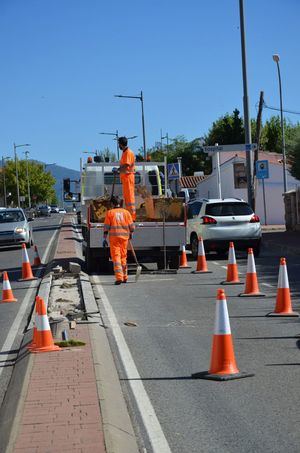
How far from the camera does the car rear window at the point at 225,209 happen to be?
844 inches

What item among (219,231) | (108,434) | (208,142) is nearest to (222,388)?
(108,434)

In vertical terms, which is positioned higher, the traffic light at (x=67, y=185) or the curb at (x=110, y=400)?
the traffic light at (x=67, y=185)

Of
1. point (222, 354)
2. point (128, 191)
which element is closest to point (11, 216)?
point (128, 191)

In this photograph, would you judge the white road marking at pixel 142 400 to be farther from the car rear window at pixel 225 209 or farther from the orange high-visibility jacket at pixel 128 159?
the car rear window at pixel 225 209

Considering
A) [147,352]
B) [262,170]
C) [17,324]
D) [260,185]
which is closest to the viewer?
[147,352]

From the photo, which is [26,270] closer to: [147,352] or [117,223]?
[117,223]

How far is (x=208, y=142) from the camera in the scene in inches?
3738

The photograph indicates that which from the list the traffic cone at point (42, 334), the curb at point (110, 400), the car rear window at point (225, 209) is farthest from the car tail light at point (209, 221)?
the traffic cone at point (42, 334)

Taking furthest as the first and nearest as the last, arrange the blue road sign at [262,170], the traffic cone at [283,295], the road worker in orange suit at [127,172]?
A: the blue road sign at [262,170], the road worker in orange suit at [127,172], the traffic cone at [283,295]

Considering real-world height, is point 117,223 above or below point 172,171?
below

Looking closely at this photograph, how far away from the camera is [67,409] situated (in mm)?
5984

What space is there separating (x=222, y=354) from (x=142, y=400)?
99cm

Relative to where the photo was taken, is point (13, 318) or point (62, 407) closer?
point (62, 407)

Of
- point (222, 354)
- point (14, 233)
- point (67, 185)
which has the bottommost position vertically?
point (222, 354)
